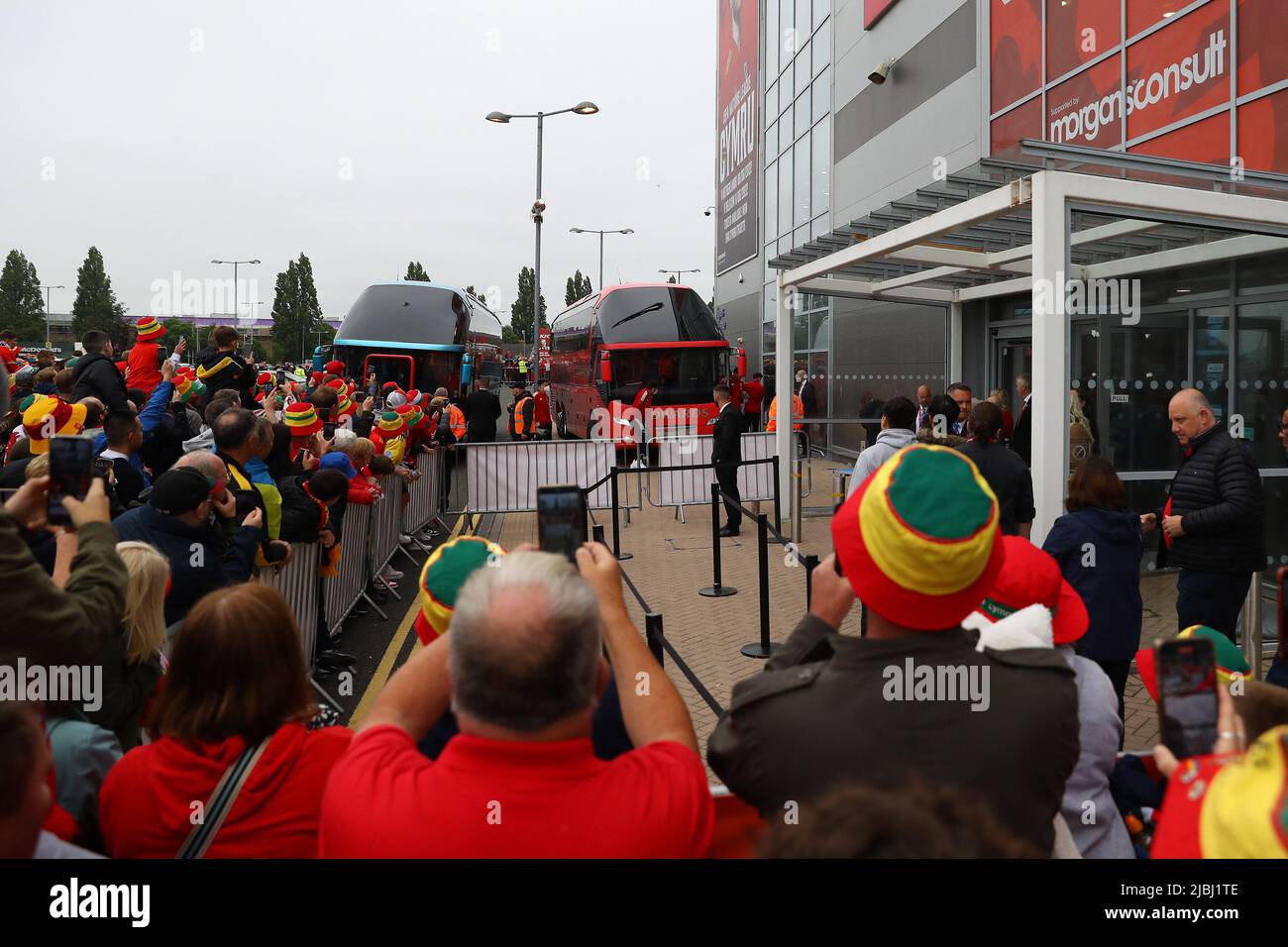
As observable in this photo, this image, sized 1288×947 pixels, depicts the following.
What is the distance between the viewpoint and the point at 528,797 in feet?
5.28

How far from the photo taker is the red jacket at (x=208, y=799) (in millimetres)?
2109

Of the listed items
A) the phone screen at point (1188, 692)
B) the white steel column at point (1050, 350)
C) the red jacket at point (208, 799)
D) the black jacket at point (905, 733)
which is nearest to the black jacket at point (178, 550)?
the red jacket at point (208, 799)

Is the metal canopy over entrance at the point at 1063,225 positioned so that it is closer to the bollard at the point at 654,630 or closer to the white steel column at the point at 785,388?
the white steel column at the point at 785,388

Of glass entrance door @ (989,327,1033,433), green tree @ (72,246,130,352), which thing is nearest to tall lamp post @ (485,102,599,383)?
glass entrance door @ (989,327,1033,433)

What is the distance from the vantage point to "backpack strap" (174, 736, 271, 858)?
2.05m

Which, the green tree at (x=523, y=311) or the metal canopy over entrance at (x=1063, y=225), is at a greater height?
the green tree at (x=523, y=311)

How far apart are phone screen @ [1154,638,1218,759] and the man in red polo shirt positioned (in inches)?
33.3

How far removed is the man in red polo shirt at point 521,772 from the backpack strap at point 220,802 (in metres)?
0.49

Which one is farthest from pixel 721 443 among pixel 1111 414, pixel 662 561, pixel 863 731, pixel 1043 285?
pixel 863 731

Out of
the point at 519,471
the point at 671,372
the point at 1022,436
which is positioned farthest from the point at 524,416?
the point at 1022,436

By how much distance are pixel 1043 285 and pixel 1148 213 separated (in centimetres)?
91

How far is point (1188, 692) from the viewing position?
168 centimetres

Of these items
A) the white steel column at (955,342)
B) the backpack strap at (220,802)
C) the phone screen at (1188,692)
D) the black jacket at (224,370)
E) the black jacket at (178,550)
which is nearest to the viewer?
the phone screen at (1188,692)

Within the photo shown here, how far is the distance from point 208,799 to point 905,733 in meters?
1.54
